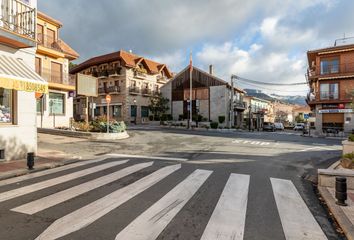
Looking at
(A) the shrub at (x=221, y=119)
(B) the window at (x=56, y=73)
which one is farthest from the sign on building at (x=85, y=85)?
(A) the shrub at (x=221, y=119)

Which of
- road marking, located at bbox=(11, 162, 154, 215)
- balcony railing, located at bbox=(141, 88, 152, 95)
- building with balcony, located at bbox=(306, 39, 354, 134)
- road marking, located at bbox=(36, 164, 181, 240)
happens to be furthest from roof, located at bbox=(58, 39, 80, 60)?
building with balcony, located at bbox=(306, 39, 354, 134)

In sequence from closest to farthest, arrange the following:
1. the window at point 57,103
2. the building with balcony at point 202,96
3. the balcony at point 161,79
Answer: the window at point 57,103, the building with balcony at point 202,96, the balcony at point 161,79

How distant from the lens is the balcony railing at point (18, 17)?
9.21m

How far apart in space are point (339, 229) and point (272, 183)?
2.75 meters

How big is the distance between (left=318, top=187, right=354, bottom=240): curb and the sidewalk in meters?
8.47

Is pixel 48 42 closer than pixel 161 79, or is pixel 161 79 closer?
pixel 48 42

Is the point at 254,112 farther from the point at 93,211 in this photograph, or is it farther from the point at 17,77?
the point at 93,211

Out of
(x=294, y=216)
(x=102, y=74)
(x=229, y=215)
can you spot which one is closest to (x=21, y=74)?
(x=229, y=215)

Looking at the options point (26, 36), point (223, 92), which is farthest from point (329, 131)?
point (26, 36)

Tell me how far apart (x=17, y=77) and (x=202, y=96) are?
35.4 m

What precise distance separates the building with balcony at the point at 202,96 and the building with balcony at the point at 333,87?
1264cm

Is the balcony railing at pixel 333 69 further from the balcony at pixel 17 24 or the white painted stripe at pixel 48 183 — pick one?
the balcony at pixel 17 24

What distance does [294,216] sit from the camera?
465 centimetres

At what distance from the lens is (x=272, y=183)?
6.95 meters
